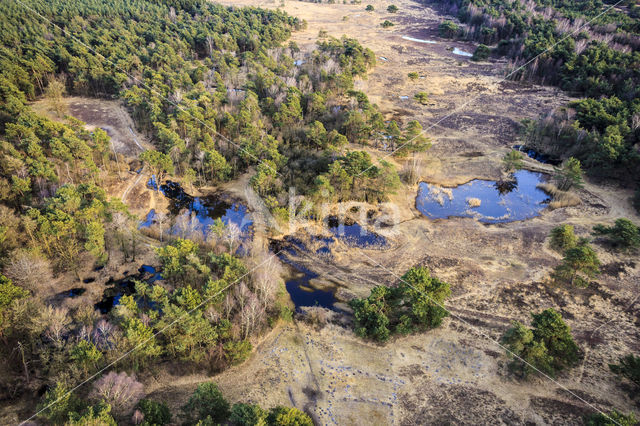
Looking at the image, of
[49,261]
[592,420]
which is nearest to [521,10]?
[592,420]

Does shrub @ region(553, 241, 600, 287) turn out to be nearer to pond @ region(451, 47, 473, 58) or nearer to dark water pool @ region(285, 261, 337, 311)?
dark water pool @ region(285, 261, 337, 311)

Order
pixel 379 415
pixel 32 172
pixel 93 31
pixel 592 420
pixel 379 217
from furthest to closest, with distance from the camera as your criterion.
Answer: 1. pixel 93 31
2. pixel 379 217
3. pixel 32 172
4. pixel 379 415
5. pixel 592 420

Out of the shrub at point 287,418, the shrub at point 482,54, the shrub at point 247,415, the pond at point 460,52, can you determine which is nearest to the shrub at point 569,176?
the shrub at point 287,418

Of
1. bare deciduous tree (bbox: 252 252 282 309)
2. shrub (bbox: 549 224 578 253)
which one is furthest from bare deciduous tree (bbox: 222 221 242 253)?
shrub (bbox: 549 224 578 253)

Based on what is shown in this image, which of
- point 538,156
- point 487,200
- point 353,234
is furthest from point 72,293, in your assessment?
point 538,156

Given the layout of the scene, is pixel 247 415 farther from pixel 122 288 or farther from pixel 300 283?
pixel 122 288

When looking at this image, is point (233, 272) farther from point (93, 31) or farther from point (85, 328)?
point (93, 31)

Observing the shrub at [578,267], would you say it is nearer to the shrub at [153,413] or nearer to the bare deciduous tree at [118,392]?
the shrub at [153,413]
